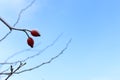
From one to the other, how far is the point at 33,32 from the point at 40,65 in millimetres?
1529

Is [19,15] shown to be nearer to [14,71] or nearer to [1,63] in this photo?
[1,63]

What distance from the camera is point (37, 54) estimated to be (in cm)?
442

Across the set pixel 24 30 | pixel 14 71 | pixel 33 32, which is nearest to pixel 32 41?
pixel 33 32

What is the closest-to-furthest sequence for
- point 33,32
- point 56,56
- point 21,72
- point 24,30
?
point 24,30
point 33,32
point 21,72
point 56,56

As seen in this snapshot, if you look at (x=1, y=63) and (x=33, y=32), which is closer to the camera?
(x=33, y=32)

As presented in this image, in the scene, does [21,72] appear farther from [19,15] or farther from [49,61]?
[19,15]

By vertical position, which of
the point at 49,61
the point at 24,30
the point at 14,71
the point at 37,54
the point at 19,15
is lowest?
the point at 24,30

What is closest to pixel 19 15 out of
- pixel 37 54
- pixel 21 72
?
pixel 37 54

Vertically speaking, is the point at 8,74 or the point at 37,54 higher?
the point at 37,54

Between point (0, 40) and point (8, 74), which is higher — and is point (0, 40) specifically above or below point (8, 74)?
above

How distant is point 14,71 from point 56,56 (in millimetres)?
1032

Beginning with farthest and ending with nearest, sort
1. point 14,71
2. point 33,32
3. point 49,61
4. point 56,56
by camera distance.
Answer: point 56,56, point 49,61, point 14,71, point 33,32

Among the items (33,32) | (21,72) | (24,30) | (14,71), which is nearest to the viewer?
(24,30)

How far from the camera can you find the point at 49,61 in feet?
13.6
